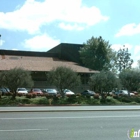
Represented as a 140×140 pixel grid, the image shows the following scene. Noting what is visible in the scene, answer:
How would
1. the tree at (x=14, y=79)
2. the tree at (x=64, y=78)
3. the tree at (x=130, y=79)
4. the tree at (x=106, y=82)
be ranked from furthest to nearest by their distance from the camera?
the tree at (x=130, y=79)
the tree at (x=106, y=82)
the tree at (x=64, y=78)
the tree at (x=14, y=79)

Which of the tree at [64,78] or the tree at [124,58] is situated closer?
the tree at [64,78]

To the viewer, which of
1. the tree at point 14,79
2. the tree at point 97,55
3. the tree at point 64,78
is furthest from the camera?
the tree at point 97,55

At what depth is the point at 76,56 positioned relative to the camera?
249 feet

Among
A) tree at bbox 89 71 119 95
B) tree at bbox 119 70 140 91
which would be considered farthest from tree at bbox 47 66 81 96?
tree at bbox 119 70 140 91

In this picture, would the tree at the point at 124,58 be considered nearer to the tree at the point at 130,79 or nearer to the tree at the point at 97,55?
the tree at the point at 97,55

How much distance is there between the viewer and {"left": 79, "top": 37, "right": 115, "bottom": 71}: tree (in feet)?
234

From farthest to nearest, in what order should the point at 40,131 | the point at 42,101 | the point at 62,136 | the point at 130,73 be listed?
the point at 130,73 → the point at 42,101 → the point at 40,131 → the point at 62,136

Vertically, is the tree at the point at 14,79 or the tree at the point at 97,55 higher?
the tree at the point at 97,55

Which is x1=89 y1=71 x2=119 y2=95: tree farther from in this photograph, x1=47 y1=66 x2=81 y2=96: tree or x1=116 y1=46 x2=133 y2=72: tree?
x1=116 y1=46 x2=133 y2=72: tree

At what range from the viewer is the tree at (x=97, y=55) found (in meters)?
71.2

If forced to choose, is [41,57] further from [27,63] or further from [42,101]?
[42,101]

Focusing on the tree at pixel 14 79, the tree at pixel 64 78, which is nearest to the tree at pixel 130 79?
the tree at pixel 64 78

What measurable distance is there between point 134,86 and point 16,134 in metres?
33.2

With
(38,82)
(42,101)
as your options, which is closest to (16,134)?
(42,101)
